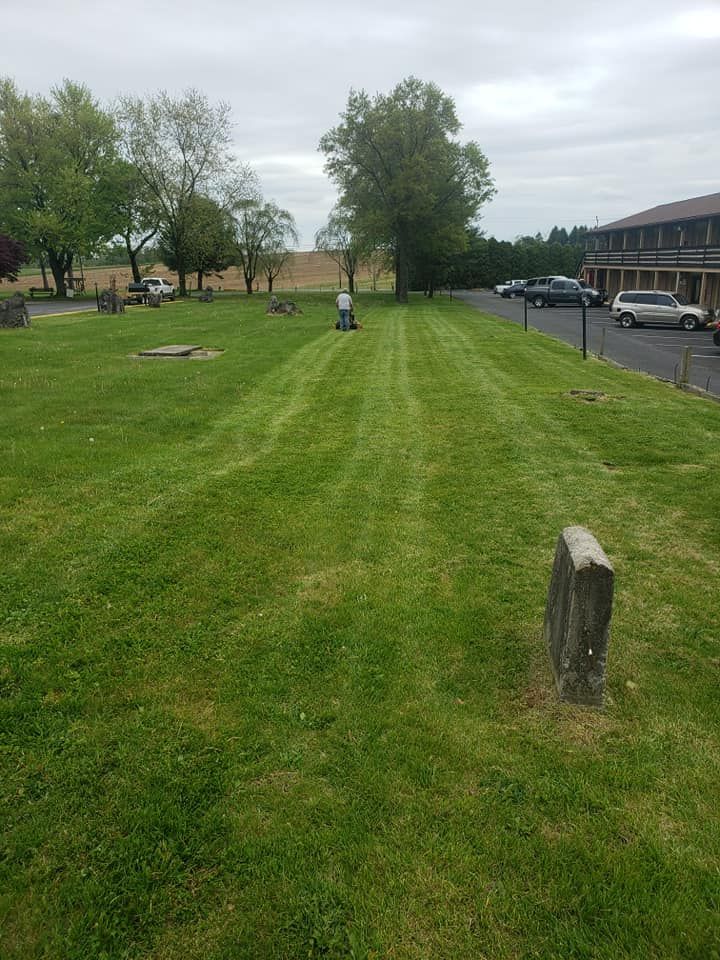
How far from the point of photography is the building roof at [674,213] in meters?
40.2

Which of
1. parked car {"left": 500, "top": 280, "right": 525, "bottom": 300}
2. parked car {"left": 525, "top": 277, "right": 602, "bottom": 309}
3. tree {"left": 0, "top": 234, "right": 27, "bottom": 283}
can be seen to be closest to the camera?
tree {"left": 0, "top": 234, "right": 27, "bottom": 283}

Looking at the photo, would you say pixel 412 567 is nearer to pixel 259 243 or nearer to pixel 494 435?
pixel 494 435

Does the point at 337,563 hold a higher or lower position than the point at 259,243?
lower

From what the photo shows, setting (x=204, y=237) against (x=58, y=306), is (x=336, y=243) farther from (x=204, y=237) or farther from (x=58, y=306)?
(x=58, y=306)

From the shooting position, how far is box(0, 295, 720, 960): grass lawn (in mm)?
2588

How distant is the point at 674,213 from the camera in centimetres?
4534

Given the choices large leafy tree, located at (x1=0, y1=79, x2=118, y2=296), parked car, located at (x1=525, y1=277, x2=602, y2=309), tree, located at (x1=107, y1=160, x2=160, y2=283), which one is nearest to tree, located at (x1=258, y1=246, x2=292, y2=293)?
tree, located at (x1=107, y1=160, x2=160, y2=283)

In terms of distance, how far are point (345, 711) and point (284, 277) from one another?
8774 centimetres

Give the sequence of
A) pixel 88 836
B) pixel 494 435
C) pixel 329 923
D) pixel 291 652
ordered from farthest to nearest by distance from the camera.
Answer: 1. pixel 494 435
2. pixel 291 652
3. pixel 88 836
4. pixel 329 923

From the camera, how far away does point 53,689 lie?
12.6ft

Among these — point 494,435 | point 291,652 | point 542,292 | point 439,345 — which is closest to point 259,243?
point 542,292

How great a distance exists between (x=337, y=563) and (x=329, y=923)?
3.20 meters

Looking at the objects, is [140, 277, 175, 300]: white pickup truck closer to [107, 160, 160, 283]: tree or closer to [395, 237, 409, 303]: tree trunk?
[107, 160, 160, 283]: tree

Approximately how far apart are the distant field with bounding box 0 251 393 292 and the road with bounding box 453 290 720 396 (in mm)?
45765
